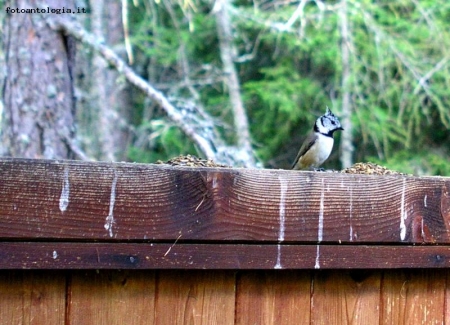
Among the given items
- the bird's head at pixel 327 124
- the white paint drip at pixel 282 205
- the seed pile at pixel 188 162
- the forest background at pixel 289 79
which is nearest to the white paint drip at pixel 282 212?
the white paint drip at pixel 282 205

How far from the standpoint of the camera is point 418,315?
2.11 meters

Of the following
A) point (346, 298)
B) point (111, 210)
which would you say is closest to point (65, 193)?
point (111, 210)

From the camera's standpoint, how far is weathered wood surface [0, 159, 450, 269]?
1.58 metres

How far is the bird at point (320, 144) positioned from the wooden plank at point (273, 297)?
137 inches

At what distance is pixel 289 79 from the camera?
11656mm

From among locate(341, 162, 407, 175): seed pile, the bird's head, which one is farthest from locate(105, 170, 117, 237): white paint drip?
the bird's head

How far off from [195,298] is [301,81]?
9761 mm

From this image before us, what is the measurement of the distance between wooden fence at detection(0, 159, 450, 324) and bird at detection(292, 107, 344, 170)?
3345 mm

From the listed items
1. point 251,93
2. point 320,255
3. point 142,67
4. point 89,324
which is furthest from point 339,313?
point 142,67

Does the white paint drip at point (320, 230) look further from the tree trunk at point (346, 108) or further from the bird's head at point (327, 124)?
the tree trunk at point (346, 108)

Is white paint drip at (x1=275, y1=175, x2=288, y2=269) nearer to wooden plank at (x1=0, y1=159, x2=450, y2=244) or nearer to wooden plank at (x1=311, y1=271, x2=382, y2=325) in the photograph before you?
wooden plank at (x1=0, y1=159, x2=450, y2=244)

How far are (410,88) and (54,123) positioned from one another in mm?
6383

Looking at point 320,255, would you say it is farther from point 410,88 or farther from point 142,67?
point 142,67

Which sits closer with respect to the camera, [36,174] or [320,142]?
[36,174]
